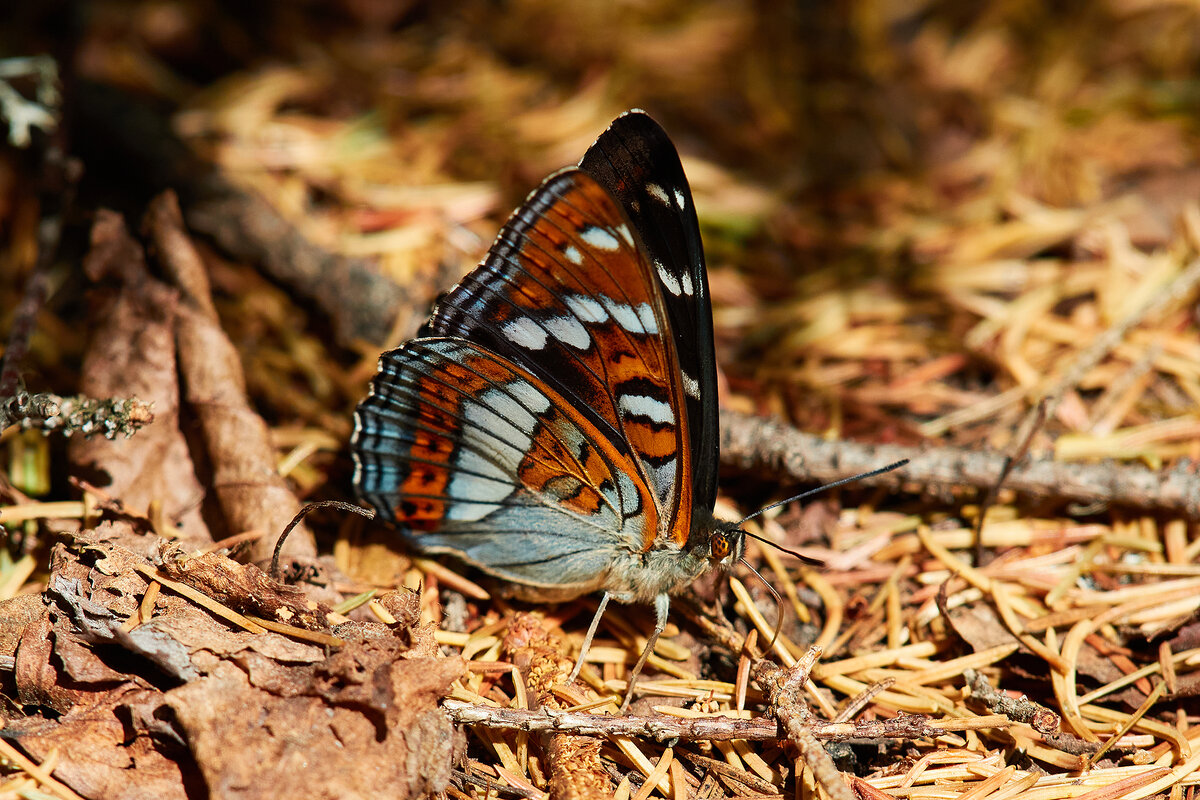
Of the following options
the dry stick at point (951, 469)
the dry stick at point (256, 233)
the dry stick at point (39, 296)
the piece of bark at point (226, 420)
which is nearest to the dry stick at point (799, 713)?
the dry stick at point (951, 469)

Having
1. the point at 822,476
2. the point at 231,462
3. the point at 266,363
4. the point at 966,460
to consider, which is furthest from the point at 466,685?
the point at 966,460

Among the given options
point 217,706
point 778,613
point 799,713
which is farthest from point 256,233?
point 799,713

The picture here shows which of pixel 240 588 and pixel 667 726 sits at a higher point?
pixel 240 588

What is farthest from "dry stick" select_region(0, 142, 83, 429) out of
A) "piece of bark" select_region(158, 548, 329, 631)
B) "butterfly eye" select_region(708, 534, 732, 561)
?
"butterfly eye" select_region(708, 534, 732, 561)

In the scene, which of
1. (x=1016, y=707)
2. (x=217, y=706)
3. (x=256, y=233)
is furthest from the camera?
(x=256, y=233)

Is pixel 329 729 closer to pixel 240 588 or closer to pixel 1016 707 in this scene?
pixel 240 588

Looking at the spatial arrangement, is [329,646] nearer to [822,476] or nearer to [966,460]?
[822,476]
